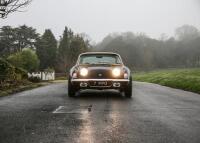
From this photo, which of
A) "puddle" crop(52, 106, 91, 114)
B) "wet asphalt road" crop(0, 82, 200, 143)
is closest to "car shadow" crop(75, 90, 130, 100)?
"puddle" crop(52, 106, 91, 114)

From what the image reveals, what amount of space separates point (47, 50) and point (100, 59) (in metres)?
85.0

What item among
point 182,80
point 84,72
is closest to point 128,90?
point 84,72

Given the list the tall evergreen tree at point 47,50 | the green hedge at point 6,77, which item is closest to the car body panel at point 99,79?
A: the green hedge at point 6,77

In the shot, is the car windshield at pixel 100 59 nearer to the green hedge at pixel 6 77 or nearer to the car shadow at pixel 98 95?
the car shadow at pixel 98 95

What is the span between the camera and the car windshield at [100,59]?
14.6 m

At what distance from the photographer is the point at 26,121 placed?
24.5ft

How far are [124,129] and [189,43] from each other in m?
108

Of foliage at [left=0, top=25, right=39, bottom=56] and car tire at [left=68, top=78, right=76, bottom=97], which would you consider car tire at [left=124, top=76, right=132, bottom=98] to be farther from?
foliage at [left=0, top=25, right=39, bottom=56]

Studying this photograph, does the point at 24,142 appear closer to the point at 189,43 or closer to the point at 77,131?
the point at 77,131

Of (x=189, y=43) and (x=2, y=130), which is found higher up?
(x=189, y=43)

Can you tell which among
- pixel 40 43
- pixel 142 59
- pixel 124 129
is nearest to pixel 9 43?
pixel 40 43

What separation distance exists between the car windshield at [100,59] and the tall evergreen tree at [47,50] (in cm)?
8192

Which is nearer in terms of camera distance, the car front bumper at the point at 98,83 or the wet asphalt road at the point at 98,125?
the wet asphalt road at the point at 98,125

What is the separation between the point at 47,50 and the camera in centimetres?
9862
